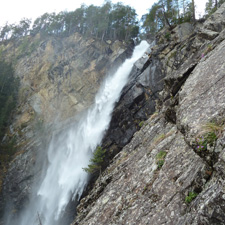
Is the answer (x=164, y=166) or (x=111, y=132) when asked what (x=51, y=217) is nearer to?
(x=111, y=132)

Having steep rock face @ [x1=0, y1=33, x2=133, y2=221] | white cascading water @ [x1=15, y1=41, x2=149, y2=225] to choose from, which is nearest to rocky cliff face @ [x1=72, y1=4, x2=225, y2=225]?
white cascading water @ [x1=15, y1=41, x2=149, y2=225]

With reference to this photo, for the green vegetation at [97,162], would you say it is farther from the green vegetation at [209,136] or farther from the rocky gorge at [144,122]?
the green vegetation at [209,136]

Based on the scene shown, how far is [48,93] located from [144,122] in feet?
74.2

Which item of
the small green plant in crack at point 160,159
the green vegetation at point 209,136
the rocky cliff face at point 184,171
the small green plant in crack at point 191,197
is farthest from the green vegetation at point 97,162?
the green vegetation at point 209,136

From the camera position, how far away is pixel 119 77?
3191 cm

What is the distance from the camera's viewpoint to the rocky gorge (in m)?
4.89

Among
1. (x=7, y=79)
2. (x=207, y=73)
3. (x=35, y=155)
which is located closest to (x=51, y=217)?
(x=35, y=155)

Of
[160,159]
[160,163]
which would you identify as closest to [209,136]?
[160,163]

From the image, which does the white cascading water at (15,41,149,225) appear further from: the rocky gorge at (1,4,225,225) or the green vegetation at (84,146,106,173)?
the green vegetation at (84,146,106,173)

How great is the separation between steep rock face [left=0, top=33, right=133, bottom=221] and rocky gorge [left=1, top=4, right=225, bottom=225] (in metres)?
0.17

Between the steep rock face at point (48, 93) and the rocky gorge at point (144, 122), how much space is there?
175mm

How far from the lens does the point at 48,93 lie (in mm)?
36156

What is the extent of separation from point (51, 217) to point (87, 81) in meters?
21.1

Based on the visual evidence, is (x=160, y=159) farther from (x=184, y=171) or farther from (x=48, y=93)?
(x=48, y=93)
